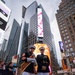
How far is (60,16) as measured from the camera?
90062 mm

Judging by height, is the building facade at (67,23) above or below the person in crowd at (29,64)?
above

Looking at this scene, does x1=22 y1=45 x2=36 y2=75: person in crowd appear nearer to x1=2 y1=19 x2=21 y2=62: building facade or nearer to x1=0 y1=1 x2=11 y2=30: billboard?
x1=0 y1=1 x2=11 y2=30: billboard

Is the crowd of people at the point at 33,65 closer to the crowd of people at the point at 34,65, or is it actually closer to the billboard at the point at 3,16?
the crowd of people at the point at 34,65

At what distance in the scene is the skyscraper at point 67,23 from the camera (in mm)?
71194

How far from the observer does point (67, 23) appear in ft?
273

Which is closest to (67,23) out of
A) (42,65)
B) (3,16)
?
(3,16)

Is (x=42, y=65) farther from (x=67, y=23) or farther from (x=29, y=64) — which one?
(x=67, y=23)

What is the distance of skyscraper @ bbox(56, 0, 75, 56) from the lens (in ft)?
234

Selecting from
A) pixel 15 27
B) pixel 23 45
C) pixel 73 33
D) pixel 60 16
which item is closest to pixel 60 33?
pixel 73 33

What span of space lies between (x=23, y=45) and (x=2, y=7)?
102025 millimetres

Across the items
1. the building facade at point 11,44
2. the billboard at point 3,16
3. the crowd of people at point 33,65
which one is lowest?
the crowd of people at point 33,65

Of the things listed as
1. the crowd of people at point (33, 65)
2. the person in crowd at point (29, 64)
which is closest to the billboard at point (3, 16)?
the crowd of people at point (33, 65)

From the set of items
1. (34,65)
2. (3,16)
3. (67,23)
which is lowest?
(34,65)

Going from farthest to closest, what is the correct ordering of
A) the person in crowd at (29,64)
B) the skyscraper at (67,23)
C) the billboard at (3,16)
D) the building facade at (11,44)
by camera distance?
the building facade at (11,44)
the skyscraper at (67,23)
the billboard at (3,16)
the person in crowd at (29,64)
